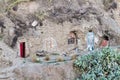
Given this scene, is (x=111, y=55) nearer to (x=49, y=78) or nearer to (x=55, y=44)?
(x=49, y=78)

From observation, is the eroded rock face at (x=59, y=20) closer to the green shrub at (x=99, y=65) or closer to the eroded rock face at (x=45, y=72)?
the eroded rock face at (x=45, y=72)

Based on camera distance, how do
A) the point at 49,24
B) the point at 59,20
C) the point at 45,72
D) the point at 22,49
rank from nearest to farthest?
the point at 45,72, the point at 22,49, the point at 49,24, the point at 59,20

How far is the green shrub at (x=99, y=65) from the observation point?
41.2ft

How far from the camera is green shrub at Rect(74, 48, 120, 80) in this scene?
12570 millimetres

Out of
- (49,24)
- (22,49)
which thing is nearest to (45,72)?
(22,49)

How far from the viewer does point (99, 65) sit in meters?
12.8

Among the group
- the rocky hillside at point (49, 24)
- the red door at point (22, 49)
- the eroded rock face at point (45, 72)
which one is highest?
the rocky hillside at point (49, 24)

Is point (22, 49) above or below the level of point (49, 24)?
below

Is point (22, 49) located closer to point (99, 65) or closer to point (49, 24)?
point (49, 24)

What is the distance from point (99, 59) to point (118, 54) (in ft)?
3.20

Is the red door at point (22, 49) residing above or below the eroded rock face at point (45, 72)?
above

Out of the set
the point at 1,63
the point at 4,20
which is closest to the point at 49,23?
the point at 4,20

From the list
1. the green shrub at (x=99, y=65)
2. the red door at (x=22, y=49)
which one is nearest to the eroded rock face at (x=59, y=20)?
the red door at (x=22, y=49)

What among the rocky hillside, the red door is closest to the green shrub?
the rocky hillside
